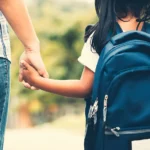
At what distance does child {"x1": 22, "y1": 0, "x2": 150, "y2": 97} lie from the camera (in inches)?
52.4

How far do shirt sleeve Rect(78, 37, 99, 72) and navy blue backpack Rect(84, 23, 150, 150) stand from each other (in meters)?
0.07

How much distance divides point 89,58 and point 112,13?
0.14m

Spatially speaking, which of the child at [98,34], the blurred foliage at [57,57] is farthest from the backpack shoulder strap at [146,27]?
the blurred foliage at [57,57]

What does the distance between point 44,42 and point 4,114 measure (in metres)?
10.5

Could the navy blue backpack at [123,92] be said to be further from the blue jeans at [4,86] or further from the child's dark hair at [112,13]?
the blue jeans at [4,86]

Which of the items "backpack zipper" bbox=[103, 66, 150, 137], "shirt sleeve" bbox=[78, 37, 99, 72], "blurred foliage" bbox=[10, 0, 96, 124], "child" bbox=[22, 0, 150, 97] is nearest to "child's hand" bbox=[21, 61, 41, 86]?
"child" bbox=[22, 0, 150, 97]

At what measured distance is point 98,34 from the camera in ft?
4.33

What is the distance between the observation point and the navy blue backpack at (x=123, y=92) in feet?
4.07

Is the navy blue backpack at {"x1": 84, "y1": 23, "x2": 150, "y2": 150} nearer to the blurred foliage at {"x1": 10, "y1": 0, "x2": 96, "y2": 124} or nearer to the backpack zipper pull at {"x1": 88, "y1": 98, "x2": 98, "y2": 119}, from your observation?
the backpack zipper pull at {"x1": 88, "y1": 98, "x2": 98, "y2": 119}

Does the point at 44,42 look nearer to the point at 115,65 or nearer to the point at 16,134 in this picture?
the point at 16,134

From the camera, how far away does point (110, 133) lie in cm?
125

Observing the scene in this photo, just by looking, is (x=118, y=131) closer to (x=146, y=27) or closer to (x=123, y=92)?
(x=123, y=92)

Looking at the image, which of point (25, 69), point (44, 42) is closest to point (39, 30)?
point (44, 42)

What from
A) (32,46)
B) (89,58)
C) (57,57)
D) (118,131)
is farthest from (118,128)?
(57,57)
